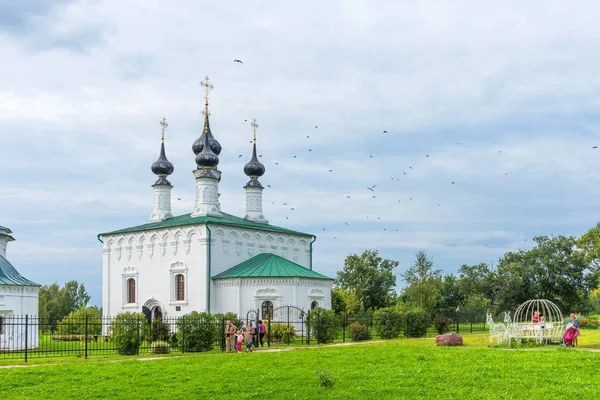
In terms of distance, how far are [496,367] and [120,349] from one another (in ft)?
44.2

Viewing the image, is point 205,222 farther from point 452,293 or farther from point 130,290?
point 452,293

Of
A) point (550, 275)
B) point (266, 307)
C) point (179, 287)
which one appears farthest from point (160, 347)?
point (550, 275)

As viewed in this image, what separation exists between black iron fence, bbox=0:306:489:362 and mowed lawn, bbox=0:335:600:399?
5335 millimetres

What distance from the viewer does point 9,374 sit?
1500 centimetres

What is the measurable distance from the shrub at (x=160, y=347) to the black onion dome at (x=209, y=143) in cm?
1842

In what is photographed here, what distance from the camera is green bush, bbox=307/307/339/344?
2746 cm

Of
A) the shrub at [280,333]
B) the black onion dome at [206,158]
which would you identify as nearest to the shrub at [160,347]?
the shrub at [280,333]

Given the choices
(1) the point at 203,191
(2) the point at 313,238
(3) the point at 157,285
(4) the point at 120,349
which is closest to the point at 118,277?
(3) the point at 157,285

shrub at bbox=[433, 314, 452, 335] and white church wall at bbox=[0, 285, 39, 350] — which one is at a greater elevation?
white church wall at bbox=[0, 285, 39, 350]

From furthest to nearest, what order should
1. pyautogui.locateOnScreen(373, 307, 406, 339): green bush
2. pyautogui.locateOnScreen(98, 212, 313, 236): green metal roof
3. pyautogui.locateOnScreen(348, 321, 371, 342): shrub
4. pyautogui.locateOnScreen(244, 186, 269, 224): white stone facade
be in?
pyautogui.locateOnScreen(244, 186, 269, 224): white stone facade → pyautogui.locateOnScreen(98, 212, 313, 236): green metal roof → pyautogui.locateOnScreen(373, 307, 406, 339): green bush → pyautogui.locateOnScreen(348, 321, 371, 342): shrub

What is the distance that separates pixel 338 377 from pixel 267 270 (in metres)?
19.8

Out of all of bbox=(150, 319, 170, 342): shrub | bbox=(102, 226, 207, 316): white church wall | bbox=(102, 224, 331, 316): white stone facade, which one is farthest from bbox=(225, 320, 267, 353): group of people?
bbox=(102, 226, 207, 316): white church wall

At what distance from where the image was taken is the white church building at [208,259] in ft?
108

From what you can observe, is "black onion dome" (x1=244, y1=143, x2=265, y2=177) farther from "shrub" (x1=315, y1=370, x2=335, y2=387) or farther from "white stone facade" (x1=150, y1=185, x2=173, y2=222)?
"shrub" (x1=315, y1=370, x2=335, y2=387)
